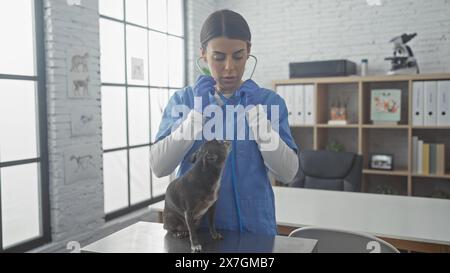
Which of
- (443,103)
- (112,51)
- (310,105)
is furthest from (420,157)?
(112,51)

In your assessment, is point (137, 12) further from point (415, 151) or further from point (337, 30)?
point (415, 151)

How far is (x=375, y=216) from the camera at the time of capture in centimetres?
207

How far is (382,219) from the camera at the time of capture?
2.01 metres

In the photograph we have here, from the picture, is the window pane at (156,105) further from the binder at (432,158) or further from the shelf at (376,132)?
the binder at (432,158)

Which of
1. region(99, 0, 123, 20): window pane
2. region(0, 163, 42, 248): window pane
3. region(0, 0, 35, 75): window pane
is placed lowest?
region(0, 163, 42, 248): window pane

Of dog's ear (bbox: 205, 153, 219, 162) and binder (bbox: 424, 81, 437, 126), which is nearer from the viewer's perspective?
dog's ear (bbox: 205, 153, 219, 162)

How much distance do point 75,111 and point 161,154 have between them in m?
2.07

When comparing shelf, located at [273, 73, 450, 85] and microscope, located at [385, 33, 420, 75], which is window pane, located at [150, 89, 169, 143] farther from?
microscope, located at [385, 33, 420, 75]

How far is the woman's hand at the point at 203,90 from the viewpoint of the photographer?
2.90ft

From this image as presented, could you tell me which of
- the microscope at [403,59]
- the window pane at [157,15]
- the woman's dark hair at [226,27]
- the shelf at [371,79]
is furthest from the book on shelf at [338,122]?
the woman's dark hair at [226,27]

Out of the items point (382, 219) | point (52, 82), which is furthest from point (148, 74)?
point (382, 219)

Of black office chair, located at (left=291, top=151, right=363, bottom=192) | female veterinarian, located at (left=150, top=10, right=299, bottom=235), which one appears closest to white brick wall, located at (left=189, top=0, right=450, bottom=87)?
black office chair, located at (left=291, top=151, right=363, bottom=192)

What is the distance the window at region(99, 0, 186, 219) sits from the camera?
324 centimetres
